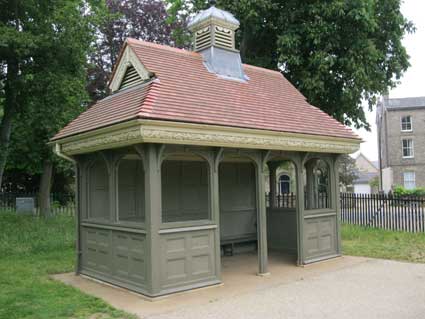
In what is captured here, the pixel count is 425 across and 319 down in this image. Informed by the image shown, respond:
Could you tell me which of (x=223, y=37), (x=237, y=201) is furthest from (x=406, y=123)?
(x=223, y=37)

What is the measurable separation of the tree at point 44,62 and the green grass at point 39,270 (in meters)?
2.72

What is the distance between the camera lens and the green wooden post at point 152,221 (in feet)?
22.7

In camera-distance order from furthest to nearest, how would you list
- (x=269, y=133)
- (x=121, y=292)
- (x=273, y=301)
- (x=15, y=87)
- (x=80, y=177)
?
(x=15, y=87), (x=80, y=177), (x=269, y=133), (x=121, y=292), (x=273, y=301)

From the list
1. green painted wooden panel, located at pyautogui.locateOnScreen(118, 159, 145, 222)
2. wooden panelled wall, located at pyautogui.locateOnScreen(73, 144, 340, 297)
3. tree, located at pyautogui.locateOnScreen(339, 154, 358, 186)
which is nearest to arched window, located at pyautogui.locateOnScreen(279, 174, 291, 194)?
tree, located at pyautogui.locateOnScreen(339, 154, 358, 186)

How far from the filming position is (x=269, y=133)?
27.4 feet

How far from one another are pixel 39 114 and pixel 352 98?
11387 mm

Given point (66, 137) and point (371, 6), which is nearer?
point (66, 137)

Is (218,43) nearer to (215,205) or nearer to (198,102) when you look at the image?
(198,102)

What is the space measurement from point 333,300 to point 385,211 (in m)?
10.1

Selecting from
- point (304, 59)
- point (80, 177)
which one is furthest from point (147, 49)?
point (304, 59)

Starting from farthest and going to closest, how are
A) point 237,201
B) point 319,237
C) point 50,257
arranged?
point 237,201 < point 50,257 < point 319,237

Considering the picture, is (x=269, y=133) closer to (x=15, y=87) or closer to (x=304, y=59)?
(x=304, y=59)

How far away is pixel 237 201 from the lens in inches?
457

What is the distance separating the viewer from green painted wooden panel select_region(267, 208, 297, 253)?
37.4 feet
